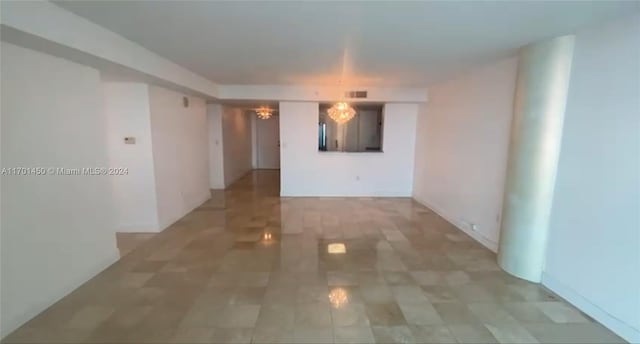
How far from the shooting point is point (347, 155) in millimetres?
6914

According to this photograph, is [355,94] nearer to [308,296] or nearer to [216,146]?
[216,146]

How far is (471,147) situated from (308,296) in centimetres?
326

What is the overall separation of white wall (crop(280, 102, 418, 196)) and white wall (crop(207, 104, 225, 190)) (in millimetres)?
1889

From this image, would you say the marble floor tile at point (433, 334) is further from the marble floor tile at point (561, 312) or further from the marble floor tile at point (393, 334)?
the marble floor tile at point (561, 312)

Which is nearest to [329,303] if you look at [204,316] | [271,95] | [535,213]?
[204,316]

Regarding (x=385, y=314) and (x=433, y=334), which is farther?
(x=385, y=314)

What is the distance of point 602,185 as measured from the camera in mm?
2426

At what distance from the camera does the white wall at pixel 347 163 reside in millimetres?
6730

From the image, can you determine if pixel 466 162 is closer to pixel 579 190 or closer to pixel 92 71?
pixel 579 190

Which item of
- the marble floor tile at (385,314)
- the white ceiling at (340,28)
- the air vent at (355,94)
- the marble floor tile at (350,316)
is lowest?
the marble floor tile at (350,316)

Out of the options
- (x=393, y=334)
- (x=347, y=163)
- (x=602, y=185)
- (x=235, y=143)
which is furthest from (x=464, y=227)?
(x=235, y=143)

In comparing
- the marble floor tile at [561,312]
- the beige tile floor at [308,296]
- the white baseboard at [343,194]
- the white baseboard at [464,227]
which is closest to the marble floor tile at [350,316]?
the beige tile floor at [308,296]

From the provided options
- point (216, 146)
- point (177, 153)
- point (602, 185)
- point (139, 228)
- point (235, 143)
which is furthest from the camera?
point (235, 143)

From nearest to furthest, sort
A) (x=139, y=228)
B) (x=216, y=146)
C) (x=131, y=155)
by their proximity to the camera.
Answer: (x=131, y=155) → (x=139, y=228) → (x=216, y=146)
